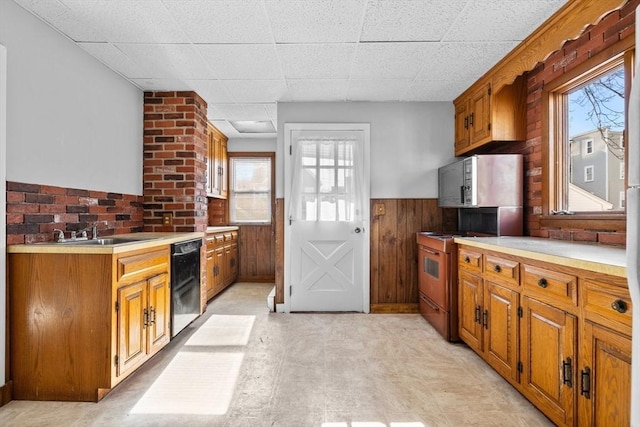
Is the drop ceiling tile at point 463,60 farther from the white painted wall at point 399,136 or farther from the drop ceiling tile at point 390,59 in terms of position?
the white painted wall at point 399,136

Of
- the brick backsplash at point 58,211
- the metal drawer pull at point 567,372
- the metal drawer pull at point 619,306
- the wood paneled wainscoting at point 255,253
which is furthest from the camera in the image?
the wood paneled wainscoting at point 255,253

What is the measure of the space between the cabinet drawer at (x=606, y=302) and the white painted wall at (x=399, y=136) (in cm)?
259

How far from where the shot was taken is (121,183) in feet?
10.8

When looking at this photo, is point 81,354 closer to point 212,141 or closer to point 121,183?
point 121,183

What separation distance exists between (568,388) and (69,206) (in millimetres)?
3250

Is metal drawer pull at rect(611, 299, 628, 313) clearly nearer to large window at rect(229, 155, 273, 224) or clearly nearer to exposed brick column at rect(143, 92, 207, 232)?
exposed brick column at rect(143, 92, 207, 232)

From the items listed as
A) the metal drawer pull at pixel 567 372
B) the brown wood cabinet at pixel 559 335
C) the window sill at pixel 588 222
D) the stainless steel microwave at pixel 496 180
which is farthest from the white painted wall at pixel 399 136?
the metal drawer pull at pixel 567 372

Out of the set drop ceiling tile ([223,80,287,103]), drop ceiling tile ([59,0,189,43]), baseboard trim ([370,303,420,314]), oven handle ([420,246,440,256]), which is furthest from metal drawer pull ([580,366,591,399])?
drop ceiling tile ([223,80,287,103])

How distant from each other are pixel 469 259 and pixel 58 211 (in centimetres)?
306

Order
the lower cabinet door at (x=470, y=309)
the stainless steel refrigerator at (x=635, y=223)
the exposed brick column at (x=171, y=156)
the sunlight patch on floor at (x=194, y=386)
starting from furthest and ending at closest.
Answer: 1. the exposed brick column at (x=171, y=156)
2. the lower cabinet door at (x=470, y=309)
3. the sunlight patch on floor at (x=194, y=386)
4. the stainless steel refrigerator at (x=635, y=223)

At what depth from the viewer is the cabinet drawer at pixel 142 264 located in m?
2.18

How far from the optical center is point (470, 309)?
2.78 m

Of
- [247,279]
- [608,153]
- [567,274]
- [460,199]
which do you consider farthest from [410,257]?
[247,279]

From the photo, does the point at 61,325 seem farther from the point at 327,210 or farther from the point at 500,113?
the point at 500,113
